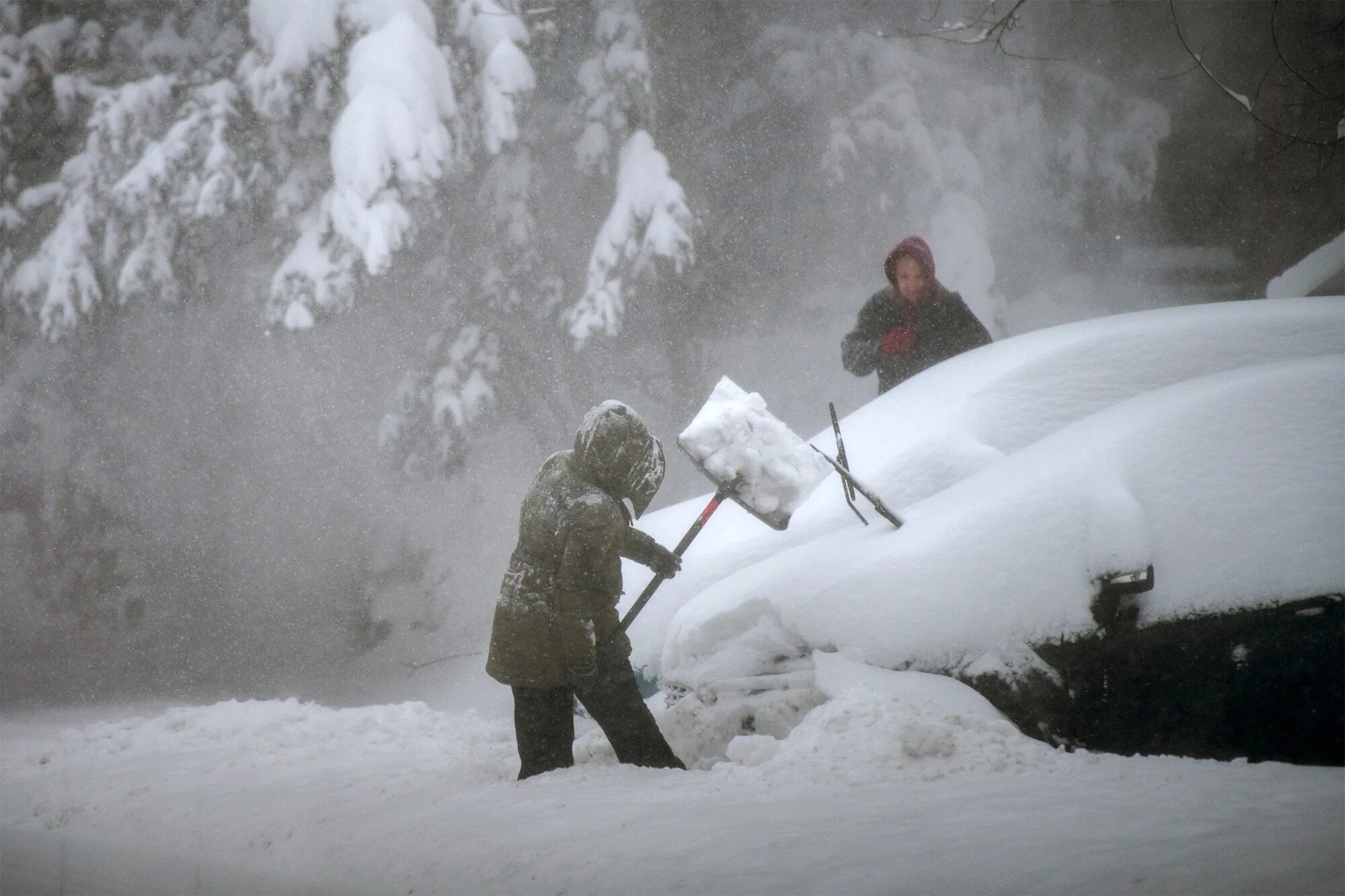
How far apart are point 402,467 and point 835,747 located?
5.74 m

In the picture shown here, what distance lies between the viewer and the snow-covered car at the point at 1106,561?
7.12 feet

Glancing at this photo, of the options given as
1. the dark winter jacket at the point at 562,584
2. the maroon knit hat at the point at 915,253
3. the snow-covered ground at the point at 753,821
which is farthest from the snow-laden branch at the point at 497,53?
the snow-covered ground at the point at 753,821

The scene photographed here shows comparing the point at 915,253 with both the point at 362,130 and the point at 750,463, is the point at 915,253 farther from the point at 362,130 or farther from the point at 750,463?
the point at 362,130

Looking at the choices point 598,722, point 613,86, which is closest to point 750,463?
point 598,722

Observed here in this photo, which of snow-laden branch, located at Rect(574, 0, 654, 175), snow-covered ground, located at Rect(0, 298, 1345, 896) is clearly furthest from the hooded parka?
snow-laden branch, located at Rect(574, 0, 654, 175)

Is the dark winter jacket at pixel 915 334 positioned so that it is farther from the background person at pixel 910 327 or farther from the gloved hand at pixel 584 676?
the gloved hand at pixel 584 676

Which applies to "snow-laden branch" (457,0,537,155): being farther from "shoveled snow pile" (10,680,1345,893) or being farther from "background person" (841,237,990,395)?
"shoveled snow pile" (10,680,1345,893)

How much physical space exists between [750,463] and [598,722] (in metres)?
1.07

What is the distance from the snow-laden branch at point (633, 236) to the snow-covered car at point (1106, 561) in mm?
4077

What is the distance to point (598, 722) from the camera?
2.92m

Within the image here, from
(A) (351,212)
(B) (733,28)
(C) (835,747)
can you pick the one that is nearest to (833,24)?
(B) (733,28)

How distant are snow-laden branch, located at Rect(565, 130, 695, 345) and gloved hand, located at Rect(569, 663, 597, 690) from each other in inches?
177

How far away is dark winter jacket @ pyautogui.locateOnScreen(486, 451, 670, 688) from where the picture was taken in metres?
2.82

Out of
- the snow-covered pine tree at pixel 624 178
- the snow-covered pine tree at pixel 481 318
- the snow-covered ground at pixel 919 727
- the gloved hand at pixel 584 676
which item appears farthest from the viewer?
the snow-covered pine tree at pixel 481 318
